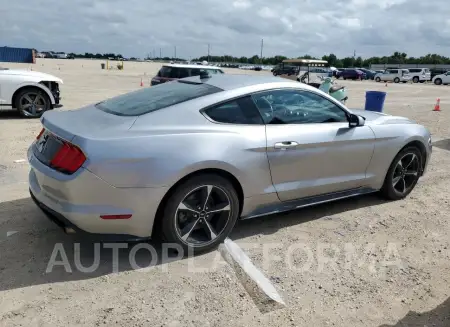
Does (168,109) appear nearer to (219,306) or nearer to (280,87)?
(280,87)

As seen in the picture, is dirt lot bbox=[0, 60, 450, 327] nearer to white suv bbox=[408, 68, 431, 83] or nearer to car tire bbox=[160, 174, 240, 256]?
car tire bbox=[160, 174, 240, 256]

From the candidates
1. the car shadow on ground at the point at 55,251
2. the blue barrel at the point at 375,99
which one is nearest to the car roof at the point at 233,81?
the car shadow on ground at the point at 55,251

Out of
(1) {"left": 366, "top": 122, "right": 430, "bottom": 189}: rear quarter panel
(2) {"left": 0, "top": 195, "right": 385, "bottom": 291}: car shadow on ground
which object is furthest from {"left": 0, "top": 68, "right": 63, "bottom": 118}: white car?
(1) {"left": 366, "top": 122, "right": 430, "bottom": 189}: rear quarter panel

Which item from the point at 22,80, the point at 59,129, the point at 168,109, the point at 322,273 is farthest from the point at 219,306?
the point at 22,80

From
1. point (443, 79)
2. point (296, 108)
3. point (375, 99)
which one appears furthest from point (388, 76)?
point (296, 108)

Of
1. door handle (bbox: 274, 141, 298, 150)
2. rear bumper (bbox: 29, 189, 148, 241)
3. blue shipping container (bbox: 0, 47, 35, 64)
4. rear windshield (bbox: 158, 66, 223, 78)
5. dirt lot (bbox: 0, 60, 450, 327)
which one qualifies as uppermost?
blue shipping container (bbox: 0, 47, 35, 64)

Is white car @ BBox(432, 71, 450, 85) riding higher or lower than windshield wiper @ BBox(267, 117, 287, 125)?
higher

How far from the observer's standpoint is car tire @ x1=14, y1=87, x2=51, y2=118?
31.1ft

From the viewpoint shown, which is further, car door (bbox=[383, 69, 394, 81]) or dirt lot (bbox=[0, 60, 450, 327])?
car door (bbox=[383, 69, 394, 81])

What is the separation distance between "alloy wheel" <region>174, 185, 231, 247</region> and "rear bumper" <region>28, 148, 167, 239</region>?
0.88 ft

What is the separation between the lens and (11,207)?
14.2 feet

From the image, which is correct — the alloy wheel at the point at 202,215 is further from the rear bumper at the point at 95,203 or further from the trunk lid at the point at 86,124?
the trunk lid at the point at 86,124

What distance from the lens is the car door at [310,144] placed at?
3779 mm

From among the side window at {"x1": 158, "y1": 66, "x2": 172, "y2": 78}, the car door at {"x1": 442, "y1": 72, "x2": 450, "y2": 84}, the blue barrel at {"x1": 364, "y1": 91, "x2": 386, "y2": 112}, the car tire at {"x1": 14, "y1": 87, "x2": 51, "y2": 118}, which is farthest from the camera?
the car door at {"x1": 442, "y1": 72, "x2": 450, "y2": 84}
